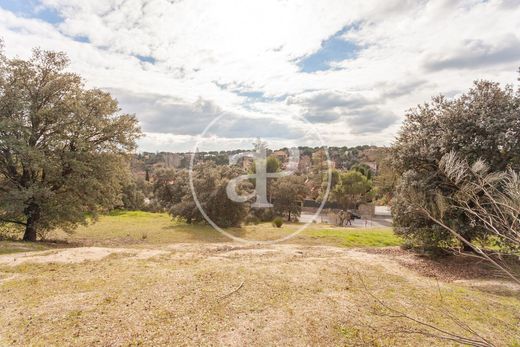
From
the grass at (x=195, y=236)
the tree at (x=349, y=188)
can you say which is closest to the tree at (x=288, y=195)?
the tree at (x=349, y=188)

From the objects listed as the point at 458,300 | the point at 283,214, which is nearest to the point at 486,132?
the point at 458,300

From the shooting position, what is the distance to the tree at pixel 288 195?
38312 mm

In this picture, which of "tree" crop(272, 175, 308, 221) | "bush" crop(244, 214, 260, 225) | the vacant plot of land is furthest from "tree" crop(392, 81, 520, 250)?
"tree" crop(272, 175, 308, 221)

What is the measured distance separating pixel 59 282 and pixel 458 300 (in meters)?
12.1

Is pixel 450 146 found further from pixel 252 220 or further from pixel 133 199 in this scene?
pixel 133 199

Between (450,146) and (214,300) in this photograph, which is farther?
(450,146)

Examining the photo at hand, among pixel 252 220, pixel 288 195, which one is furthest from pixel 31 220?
pixel 288 195

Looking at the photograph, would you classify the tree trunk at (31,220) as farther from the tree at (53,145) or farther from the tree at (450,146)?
the tree at (450,146)

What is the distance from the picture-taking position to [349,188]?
46.4m

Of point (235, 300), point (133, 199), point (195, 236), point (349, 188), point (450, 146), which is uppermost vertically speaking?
point (450, 146)

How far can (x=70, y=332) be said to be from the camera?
6.52m

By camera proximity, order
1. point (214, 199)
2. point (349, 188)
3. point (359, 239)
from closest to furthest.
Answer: point (359, 239) → point (214, 199) → point (349, 188)

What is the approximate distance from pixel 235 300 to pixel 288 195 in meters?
30.2

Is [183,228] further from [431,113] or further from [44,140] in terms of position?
[431,113]
